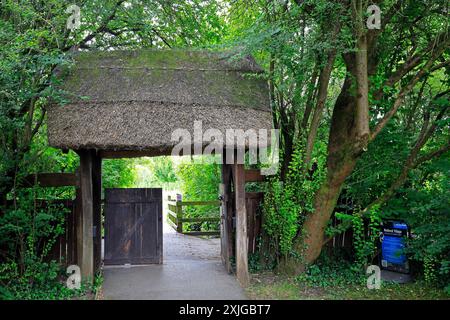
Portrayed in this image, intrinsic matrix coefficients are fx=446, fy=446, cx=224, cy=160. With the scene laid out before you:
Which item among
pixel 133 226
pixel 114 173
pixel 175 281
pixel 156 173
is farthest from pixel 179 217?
pixel 156 173

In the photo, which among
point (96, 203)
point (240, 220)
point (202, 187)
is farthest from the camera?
point (202, 187)

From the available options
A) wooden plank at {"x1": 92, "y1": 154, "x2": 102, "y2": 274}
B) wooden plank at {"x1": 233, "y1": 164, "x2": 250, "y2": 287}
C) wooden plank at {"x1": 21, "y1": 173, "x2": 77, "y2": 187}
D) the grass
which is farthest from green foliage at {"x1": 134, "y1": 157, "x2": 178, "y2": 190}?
the grass

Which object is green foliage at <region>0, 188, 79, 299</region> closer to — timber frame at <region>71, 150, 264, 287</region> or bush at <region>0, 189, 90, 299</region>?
bush at <region>0, 189, 90, 299</region>

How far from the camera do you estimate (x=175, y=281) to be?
7367mm

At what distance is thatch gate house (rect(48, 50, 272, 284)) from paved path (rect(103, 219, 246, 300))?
0.37 metres

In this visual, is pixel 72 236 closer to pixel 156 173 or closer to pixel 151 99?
pixel 151 99

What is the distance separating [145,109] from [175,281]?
2.87m

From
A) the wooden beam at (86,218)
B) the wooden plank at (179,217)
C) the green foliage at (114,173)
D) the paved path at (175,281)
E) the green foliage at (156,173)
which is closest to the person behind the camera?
the paved path at (175,281)

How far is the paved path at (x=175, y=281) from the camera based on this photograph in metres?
6.62

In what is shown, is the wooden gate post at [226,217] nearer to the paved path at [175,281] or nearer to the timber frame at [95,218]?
the timber frame at [95,218]

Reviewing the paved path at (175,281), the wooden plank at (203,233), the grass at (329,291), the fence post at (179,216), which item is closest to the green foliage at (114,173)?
the fence post at (179,216)

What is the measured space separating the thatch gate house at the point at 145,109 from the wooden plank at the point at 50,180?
0.24 m

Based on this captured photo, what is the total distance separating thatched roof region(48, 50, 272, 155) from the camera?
6840 mm
